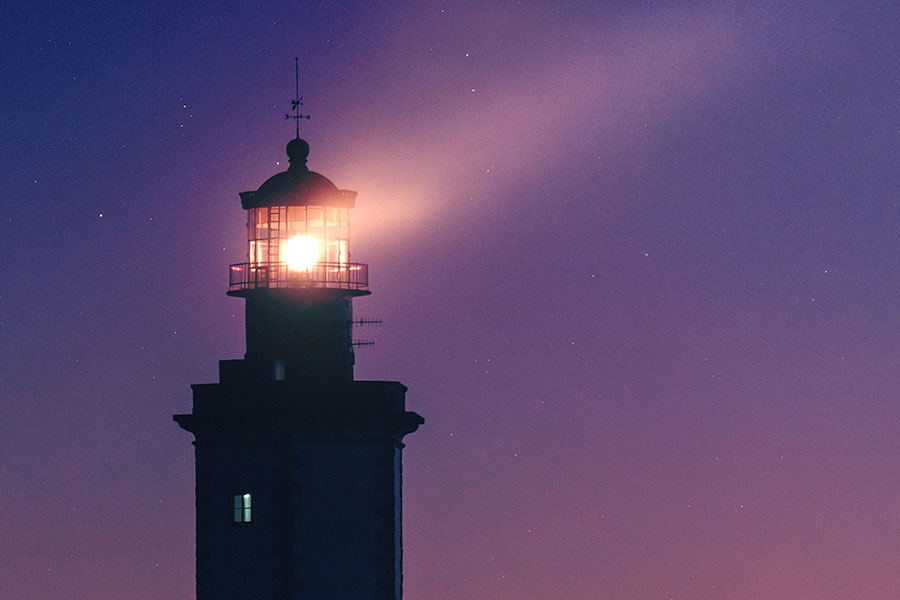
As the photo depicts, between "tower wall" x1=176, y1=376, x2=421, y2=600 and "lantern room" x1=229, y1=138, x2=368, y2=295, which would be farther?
"lantern room" x1=229, y1=138, x2=368, y2=295

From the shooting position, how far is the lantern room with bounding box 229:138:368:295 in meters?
66.6

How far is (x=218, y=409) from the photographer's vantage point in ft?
216

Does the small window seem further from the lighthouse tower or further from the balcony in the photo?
the balcony

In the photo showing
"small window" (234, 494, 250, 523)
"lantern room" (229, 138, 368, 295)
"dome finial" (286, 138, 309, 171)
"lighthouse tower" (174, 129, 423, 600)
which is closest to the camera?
"lighthouse tower" (174, 129, 423, 600)

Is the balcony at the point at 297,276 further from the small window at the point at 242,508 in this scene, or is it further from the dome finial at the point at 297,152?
the small window at the point at 242,508

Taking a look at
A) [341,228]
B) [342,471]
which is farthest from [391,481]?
[341,228]

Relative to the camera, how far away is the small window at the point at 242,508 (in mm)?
65625

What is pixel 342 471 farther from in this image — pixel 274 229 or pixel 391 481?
pixel 274 229

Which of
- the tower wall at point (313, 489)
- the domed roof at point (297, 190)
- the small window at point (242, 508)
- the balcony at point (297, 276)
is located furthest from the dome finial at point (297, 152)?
the small window at point (242, 508)

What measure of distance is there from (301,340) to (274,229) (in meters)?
2.40

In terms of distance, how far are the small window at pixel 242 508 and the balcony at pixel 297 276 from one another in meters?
4.31

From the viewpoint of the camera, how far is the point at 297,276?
66.6 meters

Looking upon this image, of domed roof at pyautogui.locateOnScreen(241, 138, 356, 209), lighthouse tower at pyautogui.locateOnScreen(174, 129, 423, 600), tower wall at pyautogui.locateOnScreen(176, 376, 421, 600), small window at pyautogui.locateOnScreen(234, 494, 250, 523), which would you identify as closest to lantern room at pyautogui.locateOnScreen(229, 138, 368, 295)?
domed roof at pyautogui.locateOnScreen(241, 138, 356, 209)

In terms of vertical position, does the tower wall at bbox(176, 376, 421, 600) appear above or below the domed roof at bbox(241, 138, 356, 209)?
below
